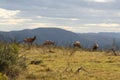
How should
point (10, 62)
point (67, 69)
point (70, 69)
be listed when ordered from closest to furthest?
point (10, 62), point (70, 69), point (67, 69)

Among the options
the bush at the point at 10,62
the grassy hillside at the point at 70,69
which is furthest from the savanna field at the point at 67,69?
the bush at the point at 10,62

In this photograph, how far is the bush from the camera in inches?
874

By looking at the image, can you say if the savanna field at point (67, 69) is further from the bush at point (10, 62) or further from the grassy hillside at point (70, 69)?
the bush at point (10, 62)

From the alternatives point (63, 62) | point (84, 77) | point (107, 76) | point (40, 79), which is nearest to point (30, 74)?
point (40, 79)

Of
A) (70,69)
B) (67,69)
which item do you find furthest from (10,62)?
(67,69)

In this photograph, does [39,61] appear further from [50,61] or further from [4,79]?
[4,79]

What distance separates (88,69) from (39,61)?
12.6ft

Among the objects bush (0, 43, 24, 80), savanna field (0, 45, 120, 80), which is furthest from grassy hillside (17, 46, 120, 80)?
bush (0, 43, 24, 80)

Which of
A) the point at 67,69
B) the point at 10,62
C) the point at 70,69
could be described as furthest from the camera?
the point at 67,69

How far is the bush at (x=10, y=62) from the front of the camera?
22191 millimetres

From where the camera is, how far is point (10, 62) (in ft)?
74.4

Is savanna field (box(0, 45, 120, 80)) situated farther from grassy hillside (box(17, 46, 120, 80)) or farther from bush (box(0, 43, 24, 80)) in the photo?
bush (box(0, 43, 24, 80))

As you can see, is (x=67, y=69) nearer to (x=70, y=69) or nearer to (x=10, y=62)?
(x=70, y=69)

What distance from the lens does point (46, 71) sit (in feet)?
83.7
